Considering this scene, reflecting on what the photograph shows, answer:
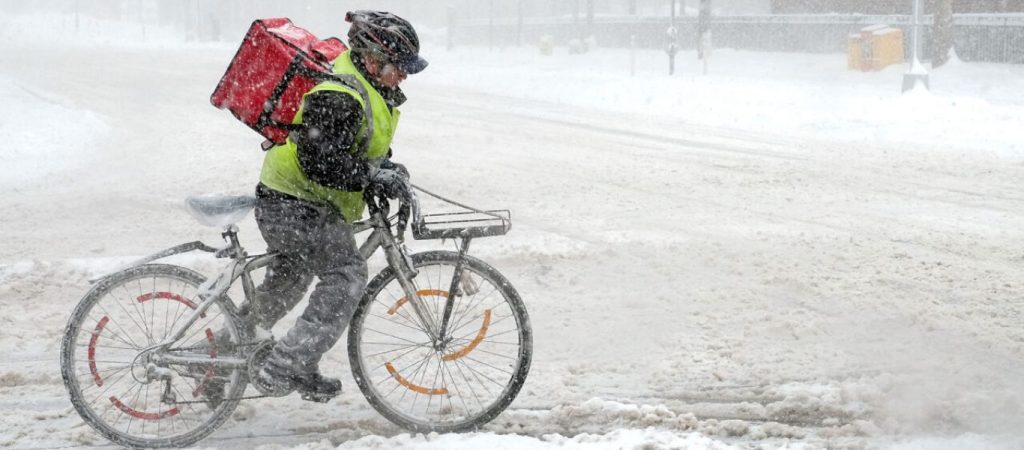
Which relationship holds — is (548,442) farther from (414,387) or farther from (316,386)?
→ (316,386)

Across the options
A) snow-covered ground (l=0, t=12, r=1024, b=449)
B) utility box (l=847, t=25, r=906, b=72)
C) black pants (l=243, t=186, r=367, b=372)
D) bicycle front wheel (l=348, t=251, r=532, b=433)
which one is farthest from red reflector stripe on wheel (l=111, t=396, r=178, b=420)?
utility box (l=847, t=25, r=906, b=72)

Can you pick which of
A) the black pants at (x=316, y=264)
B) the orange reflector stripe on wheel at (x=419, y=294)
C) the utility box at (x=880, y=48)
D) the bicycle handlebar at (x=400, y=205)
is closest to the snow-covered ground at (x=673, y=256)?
the black pants at (x=316, y=264)

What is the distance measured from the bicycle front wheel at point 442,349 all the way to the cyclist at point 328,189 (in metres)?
0.16

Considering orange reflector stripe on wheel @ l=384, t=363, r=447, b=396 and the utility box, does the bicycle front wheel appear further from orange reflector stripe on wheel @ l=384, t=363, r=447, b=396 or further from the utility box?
the utility box

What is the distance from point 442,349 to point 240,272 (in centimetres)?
93

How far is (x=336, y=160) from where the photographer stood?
4008 millimetres

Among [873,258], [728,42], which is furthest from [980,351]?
[728,42]

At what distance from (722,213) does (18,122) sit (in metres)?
11.6

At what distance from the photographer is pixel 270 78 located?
4.08 m

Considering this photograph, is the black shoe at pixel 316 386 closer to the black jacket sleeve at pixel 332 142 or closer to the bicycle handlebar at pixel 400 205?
the bicycle handlebar at pixel 400 205

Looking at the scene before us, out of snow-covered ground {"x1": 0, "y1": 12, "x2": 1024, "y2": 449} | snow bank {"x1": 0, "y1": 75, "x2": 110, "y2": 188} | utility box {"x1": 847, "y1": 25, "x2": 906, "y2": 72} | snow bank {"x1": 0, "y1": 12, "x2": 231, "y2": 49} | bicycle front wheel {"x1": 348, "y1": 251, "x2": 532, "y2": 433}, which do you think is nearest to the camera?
bicycle front wheel {"x1": 348, "y1": 251, "x2": 532, "y2": 433}

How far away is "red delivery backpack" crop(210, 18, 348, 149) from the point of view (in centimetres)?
404

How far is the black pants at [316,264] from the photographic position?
4.26 m

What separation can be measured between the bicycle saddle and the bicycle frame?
55 millimetres
